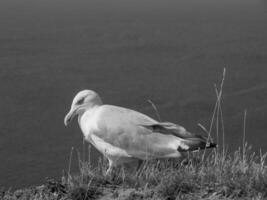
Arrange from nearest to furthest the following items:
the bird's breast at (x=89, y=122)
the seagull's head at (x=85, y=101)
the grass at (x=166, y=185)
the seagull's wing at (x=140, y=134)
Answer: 1. the grass at (x=166, y=185)
2. the seagull's wing at (x=140, y=134)
3. the bird's breast at (x=89, y=122)
4. the seagull's head at (x=85, y=101)

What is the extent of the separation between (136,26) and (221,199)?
1658 cm

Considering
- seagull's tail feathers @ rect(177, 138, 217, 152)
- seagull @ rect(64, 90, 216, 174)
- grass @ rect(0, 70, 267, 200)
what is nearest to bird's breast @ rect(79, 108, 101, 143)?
seagull @ rect(64, 90, 216, 174)

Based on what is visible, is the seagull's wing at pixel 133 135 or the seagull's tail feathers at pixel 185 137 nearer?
the seagull's tail feathers at pixel 185 137

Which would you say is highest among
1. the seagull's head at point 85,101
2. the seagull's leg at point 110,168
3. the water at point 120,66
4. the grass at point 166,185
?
the seagull's head at point 85,101

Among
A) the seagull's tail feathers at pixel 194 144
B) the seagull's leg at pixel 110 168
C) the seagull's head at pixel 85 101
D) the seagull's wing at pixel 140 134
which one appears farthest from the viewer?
the seagull's head at pixel 85 101

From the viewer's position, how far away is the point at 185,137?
6.95m

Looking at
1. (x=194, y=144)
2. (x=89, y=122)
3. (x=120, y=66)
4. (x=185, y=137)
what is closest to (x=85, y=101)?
(x=89, y=122)

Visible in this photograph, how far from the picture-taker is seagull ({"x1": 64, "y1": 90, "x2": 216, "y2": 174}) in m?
7.02

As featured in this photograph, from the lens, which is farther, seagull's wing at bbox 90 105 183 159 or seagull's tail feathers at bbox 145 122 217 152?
seagull's wing at bbox 90 105 183 159

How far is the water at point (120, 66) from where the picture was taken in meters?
11.7

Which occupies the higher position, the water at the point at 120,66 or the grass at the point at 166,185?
the grass at the point at 166,185

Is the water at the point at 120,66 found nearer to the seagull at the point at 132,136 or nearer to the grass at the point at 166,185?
the seagull at the point at 132,136

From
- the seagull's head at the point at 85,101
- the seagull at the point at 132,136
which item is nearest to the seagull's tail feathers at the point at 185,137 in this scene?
the seagull at the point at 132,136

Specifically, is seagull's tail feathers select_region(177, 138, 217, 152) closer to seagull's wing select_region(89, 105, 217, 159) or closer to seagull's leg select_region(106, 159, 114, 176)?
seagull's wing select_region(89, 105, 217, 159)
